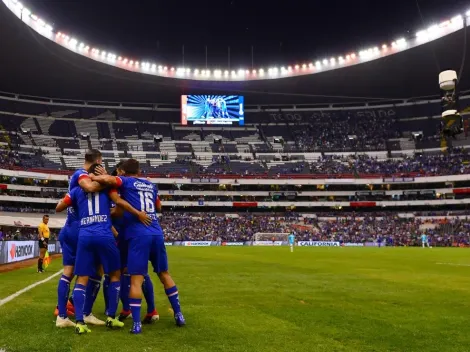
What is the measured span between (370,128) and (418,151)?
902 centimetres

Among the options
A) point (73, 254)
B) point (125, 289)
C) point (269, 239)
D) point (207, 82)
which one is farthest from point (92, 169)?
point (207, 82)

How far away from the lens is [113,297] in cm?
621

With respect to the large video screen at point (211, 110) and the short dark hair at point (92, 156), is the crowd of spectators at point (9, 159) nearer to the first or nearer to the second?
the large video screen at point (211, 110)

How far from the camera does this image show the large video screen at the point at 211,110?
70562 millimetres

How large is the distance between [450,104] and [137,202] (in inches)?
289

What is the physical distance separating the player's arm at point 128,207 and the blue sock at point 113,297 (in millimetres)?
991

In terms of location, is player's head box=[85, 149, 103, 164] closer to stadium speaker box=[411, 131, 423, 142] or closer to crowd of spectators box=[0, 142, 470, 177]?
crowd of spectators box=[0, 142, 470, 177]

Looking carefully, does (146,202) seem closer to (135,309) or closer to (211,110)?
(135,309)

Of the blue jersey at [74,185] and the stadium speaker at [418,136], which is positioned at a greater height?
the stadium speaker at [418,136]

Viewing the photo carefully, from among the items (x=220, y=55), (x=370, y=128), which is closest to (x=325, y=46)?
(x=220, y=55)

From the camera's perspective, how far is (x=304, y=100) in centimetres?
7650

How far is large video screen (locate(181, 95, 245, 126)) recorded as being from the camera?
70562 mm

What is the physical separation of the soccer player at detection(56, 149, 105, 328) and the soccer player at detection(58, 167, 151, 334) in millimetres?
241

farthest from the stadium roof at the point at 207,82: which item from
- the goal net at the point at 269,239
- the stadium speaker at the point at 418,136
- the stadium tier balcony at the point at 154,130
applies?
the goal net at the point at 269,239
